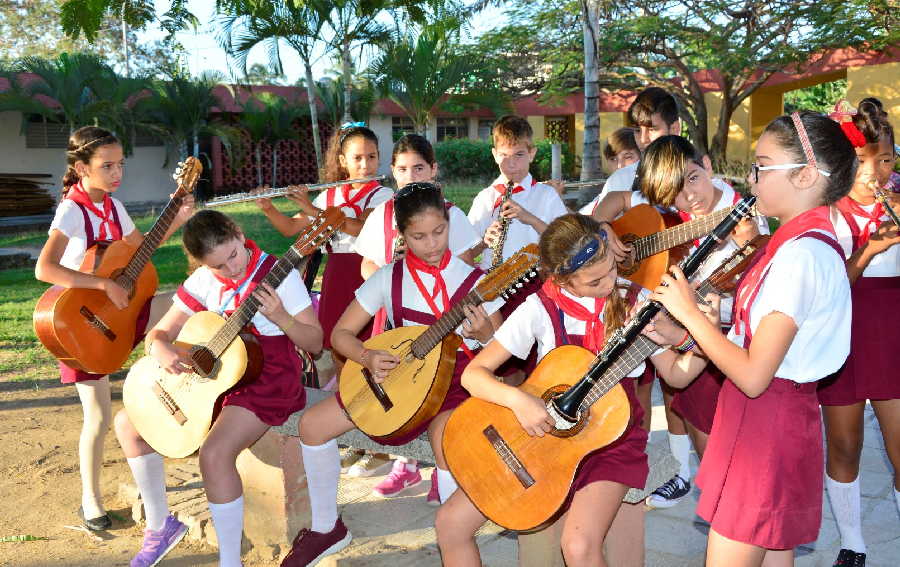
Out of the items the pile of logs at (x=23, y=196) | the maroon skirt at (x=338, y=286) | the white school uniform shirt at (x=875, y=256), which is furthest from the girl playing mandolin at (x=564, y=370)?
the pile of logs at (x=23, y=196)

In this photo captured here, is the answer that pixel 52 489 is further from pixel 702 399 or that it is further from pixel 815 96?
pixel 815 96

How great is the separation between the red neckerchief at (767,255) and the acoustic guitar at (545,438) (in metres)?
0.18

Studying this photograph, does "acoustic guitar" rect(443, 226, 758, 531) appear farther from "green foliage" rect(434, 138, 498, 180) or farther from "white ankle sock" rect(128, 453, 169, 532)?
"green foliage" rect(434, 138, 498, 180)

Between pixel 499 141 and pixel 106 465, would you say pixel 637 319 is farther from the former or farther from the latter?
pixel 106 465

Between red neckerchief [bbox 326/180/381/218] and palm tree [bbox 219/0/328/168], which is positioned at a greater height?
palm tree [bbox 219/0/328/168]

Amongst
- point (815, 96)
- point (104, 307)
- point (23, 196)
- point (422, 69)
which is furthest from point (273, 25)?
point (815, 96)

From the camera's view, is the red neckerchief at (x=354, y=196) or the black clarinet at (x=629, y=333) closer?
the black clarinet at (x=629, y=333)

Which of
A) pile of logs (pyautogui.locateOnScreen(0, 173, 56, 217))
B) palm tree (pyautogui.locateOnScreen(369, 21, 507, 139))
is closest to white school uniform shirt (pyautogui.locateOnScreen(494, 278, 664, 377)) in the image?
palm tree (pyautogui.locateOnScreen(369, 21, 507, 139))

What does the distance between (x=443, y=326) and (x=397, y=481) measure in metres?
1.38

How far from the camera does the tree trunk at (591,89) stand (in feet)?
38.8

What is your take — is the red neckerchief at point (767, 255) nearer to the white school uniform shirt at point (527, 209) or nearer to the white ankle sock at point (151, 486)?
the white school uniform shirt at point (527, 209)

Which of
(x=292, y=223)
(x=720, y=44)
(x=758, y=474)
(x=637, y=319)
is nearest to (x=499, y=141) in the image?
(x=292, y=223)

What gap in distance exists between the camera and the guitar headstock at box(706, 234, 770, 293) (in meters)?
2.95

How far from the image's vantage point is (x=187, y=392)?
12.5ft
